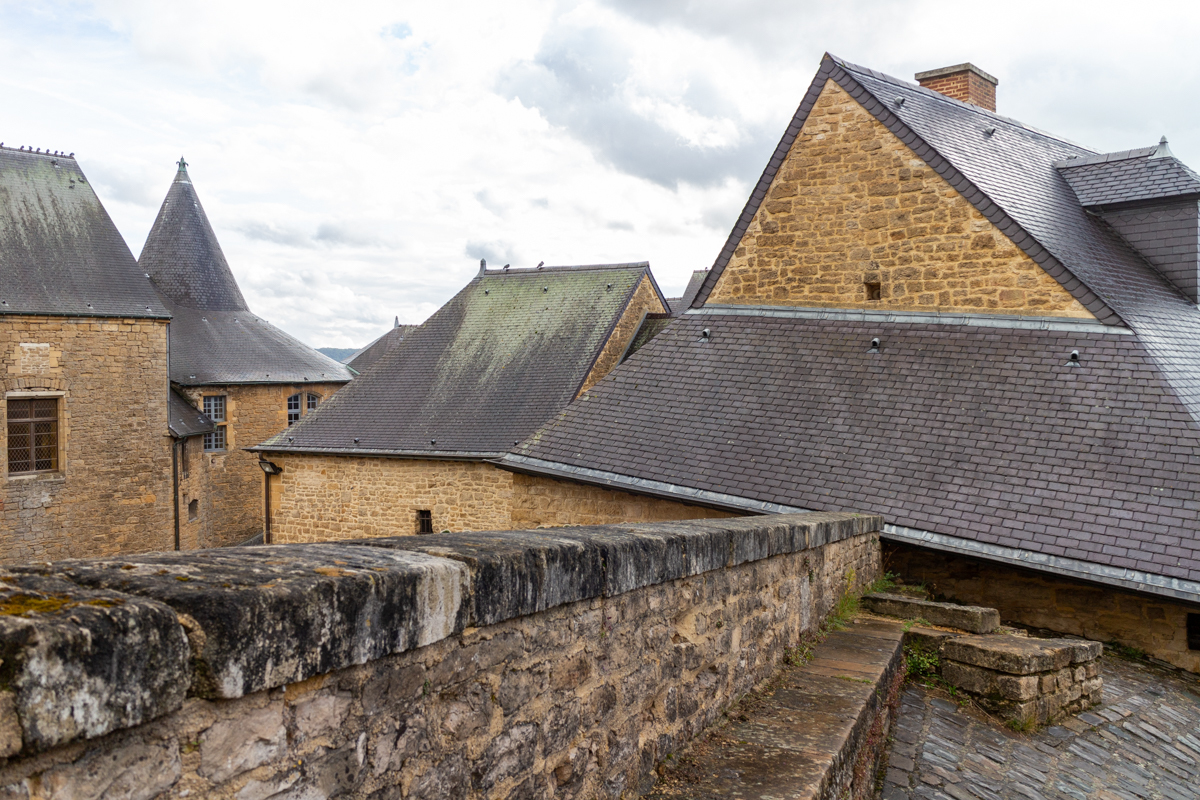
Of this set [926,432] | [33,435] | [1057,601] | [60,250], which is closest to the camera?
[1057,601]

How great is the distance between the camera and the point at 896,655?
196 inches

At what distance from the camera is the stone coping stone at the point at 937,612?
5691 mm


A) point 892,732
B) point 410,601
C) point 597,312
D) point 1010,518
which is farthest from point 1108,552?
point 597,312

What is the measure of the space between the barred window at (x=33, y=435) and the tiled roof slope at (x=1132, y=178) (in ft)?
72.1

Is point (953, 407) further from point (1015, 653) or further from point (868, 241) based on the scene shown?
point (1015, 653)

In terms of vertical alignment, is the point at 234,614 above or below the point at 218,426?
below

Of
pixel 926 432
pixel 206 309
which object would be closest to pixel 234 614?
pixel 926 432

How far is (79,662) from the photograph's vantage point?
4.20 feet

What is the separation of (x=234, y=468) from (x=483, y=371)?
38.6 feet

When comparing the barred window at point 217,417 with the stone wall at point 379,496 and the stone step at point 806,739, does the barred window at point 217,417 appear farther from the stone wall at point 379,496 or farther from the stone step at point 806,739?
the stone step at point 806,739

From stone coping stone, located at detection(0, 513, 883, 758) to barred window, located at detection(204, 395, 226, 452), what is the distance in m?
26.3

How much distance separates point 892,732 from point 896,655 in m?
0.56

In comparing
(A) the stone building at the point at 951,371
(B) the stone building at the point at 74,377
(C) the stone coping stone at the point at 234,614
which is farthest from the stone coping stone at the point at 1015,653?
(B) the stone building at the point at 74,377

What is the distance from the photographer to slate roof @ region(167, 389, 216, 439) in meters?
23.7
